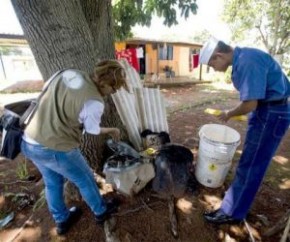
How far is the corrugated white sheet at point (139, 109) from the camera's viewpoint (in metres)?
3.01

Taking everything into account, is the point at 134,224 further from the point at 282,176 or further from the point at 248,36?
the point at 248,36

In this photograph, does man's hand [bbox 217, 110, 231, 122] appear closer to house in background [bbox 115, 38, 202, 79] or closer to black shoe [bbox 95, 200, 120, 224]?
black shoe [bbox 95, 200, 120, 224]

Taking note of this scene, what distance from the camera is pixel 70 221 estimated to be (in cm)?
219

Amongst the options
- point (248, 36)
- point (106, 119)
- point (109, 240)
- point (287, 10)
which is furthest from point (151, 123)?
point (248, 36)

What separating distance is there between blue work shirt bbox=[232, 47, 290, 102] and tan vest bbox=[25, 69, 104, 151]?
108 centimetres

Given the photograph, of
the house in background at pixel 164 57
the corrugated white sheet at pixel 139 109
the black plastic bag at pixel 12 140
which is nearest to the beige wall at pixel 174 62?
the house in background at pixel 164 57

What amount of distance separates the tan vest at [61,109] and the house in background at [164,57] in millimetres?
11118

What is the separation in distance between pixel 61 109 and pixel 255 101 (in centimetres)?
144

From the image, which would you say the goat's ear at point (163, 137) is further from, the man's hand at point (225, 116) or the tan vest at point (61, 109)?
the tan vest at point (61, 109)

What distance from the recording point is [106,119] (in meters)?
2.92

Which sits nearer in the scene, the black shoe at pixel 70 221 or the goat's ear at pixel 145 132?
the black shoe at pixel 70 221

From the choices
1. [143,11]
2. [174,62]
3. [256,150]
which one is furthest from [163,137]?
[174,62]

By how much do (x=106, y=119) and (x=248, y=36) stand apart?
1713 centimetres

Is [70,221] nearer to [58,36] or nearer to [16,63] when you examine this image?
[58,36]
